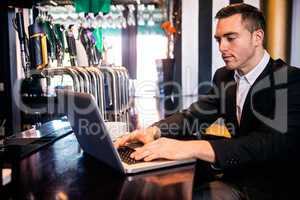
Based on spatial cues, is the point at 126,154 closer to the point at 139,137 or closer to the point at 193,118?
the point at 139,137

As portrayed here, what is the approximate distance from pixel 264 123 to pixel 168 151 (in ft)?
1.19

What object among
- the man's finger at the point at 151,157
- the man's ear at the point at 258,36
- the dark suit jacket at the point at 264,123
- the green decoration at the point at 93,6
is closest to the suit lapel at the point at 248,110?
the dark suit jacket at the point at 264,123

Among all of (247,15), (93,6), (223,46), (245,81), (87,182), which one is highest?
(93,6)

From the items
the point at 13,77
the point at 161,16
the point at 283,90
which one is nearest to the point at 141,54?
the point at 161,16

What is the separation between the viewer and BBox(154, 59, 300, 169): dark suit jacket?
1024 millimetres

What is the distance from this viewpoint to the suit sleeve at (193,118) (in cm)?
143

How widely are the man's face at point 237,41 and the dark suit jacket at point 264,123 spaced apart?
9 centimetres

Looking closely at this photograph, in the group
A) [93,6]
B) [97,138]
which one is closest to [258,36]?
[97,138]

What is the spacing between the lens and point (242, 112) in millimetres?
1251

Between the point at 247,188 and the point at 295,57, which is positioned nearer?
the point at 247,188

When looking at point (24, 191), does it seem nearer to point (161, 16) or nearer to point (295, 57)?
point (295, 57)

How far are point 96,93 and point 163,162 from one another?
1.03m

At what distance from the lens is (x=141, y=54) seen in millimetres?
8797

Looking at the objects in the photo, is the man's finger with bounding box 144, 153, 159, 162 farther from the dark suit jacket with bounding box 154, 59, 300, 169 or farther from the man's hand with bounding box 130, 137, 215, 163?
the dark suit jacket with bounding box 154, 59, 300, 169
